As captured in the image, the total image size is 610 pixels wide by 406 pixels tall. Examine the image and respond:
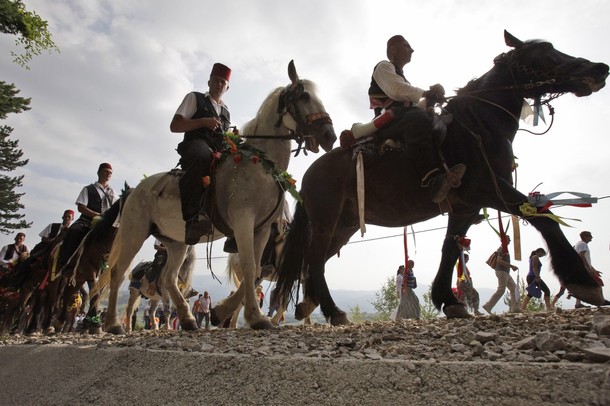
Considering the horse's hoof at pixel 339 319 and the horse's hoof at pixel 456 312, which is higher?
the horse's hoof at pixel 456 312

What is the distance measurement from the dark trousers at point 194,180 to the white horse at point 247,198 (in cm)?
19

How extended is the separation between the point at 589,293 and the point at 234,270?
6045mm

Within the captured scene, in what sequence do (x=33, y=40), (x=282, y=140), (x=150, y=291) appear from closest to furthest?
(x=282, y=140) < (x=33, y=40) < (x=150, y=291)

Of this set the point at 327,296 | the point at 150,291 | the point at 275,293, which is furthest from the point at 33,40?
the point at 327,296

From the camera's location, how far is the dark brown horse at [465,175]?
151 inches

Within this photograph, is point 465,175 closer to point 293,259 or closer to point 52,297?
point 293,259

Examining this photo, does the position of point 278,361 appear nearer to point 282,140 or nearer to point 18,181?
point 282,140

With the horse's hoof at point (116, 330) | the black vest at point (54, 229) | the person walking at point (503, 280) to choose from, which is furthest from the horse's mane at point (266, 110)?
the person walking at point (503, 280)

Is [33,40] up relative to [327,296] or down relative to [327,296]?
up

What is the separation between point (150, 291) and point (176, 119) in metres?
7.76

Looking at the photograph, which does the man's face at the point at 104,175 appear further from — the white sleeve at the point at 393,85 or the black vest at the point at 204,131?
the white sleeve at the point at 393,85

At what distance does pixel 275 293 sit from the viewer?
523 cm

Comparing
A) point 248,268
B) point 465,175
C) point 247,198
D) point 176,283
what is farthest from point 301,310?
point 465,175

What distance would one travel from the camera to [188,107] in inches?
201
